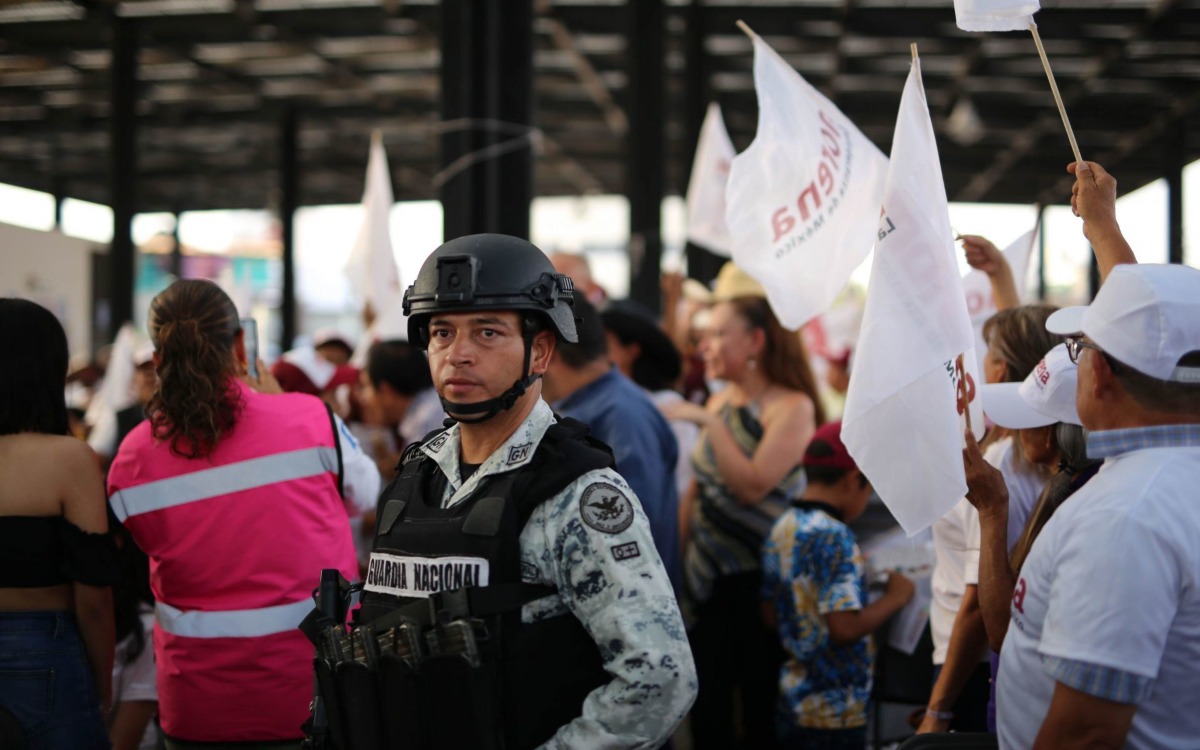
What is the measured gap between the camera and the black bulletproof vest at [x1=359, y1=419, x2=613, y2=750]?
1930 mm

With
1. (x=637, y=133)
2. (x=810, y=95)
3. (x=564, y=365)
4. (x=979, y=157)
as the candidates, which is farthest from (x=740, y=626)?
(x=979, y=157)

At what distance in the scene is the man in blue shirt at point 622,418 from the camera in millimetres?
3660

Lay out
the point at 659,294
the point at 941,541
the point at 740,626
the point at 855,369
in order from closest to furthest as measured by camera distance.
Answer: the point at 855,369, the point at 941,541, the point at 740,626, the point at 659,294

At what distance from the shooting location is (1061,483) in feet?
7.93

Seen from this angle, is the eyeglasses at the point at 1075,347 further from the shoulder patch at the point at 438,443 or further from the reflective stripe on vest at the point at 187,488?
the reflective stripe on vest at the point at 187,488

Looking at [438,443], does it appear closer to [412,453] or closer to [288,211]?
[412,453]

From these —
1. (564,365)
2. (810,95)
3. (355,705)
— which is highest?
(810,95)

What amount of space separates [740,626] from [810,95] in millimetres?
1974

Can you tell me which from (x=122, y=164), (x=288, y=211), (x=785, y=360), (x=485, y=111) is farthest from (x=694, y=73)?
(x=288, y=211)

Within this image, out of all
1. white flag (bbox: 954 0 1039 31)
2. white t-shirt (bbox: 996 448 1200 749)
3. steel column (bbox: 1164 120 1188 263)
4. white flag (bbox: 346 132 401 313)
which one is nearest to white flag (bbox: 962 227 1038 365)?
white flag (bbox: 954 0 1039 31)

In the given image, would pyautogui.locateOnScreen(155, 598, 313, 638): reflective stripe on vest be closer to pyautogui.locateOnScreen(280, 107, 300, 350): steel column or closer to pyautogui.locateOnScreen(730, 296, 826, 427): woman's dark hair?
pyautogui.locateOnScreen(730, 296, 826, 427): woman's dark hair

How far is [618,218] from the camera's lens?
41.5 m

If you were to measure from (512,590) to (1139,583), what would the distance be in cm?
100

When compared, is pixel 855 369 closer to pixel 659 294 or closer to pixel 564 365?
pixel 564 365
